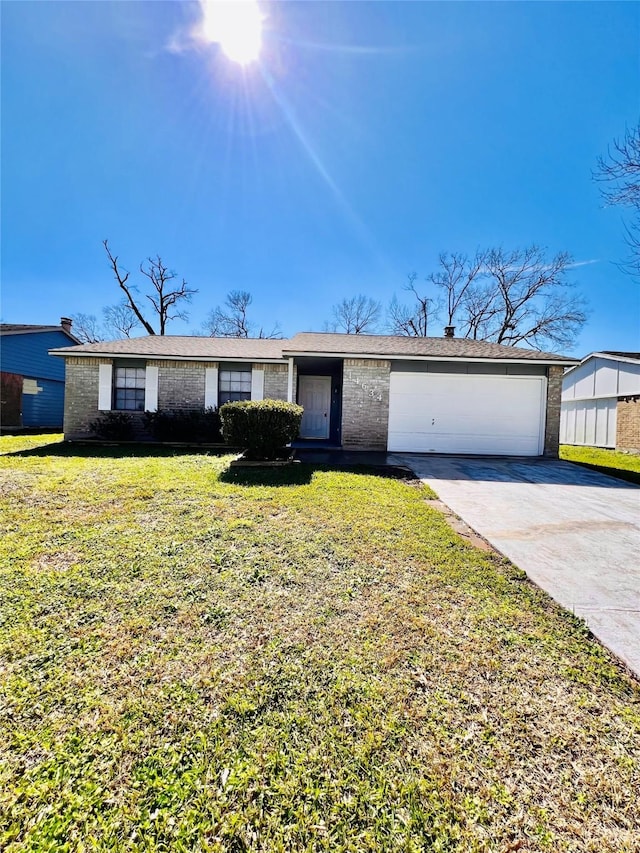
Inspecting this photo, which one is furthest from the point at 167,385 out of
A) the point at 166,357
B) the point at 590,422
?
the point at 590,422

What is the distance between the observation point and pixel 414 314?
85.4 ft

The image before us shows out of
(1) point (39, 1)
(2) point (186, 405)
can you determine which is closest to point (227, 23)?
(1) point (39, 1)

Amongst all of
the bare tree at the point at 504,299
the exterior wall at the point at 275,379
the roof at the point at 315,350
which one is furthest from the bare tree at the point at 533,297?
the exterior wall at the point at 275,379

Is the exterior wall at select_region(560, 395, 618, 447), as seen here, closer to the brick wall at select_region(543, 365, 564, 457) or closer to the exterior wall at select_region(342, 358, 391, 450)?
the brick wall at select_region(543, 365, 564, 457)

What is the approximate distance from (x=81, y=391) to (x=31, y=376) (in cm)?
885

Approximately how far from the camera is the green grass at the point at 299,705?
122 centimetres

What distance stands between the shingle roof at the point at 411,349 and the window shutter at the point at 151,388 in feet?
13.9

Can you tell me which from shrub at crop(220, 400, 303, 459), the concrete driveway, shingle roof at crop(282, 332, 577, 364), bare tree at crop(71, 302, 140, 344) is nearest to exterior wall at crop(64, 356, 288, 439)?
shingle roof at crop(282, 332, 577, 364)

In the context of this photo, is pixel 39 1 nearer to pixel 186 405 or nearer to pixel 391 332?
pixel 186 405

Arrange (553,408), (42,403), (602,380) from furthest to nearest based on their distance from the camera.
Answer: (42,403)
(602,380)
(553,408)

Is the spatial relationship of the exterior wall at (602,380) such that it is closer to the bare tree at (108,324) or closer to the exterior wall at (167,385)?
the exterior wall at (167,385)

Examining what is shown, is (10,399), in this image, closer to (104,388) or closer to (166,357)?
(104,388)

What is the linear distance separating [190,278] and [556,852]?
27.7m

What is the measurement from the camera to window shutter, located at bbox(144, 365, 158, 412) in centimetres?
1104
